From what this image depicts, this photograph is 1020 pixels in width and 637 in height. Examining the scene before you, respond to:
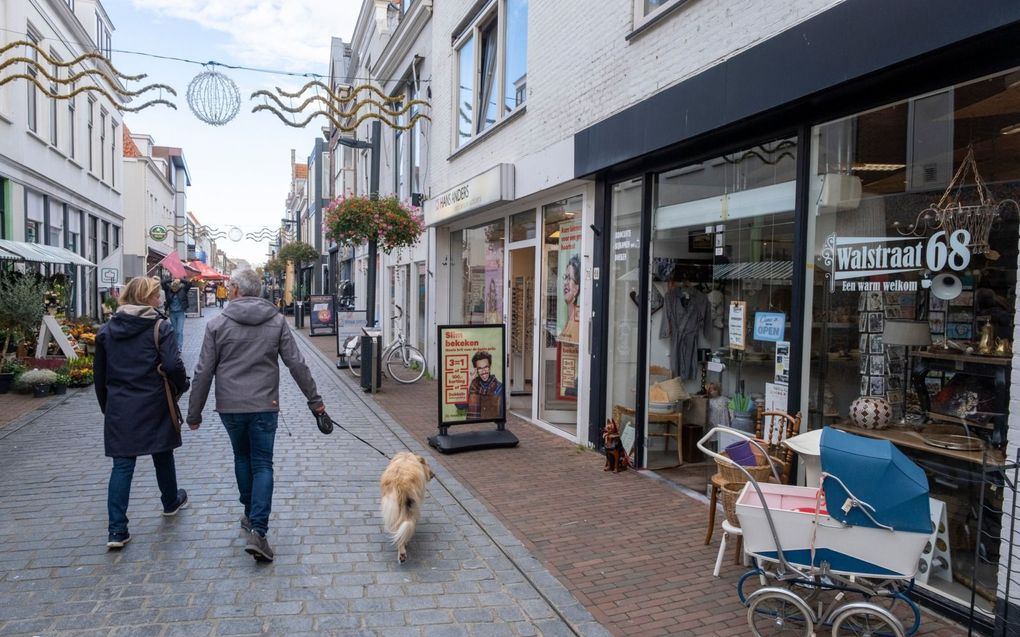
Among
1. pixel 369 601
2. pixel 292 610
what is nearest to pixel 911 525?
pixel 369 601

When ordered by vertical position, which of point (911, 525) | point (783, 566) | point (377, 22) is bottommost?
point (783, 566)

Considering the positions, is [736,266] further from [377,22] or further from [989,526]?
[377,22]

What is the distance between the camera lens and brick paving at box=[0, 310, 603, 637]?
3551mm

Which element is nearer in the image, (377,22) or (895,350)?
(895,350)

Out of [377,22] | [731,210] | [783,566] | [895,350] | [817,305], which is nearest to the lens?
[783,566]

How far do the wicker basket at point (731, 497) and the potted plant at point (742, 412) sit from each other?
1.44m

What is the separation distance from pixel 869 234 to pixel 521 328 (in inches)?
248

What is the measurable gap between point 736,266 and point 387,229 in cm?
790

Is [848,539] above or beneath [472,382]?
beneath

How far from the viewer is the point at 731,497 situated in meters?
4.24

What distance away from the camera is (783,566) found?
3393mm

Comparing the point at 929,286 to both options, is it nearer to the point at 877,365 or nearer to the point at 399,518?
the point at 877,365

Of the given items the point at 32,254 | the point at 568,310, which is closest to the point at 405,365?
the point at 568,310

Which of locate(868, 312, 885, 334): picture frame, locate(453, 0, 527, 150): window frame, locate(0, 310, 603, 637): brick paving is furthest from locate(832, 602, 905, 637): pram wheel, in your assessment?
locate(453, 0, 527, 150): window frame
